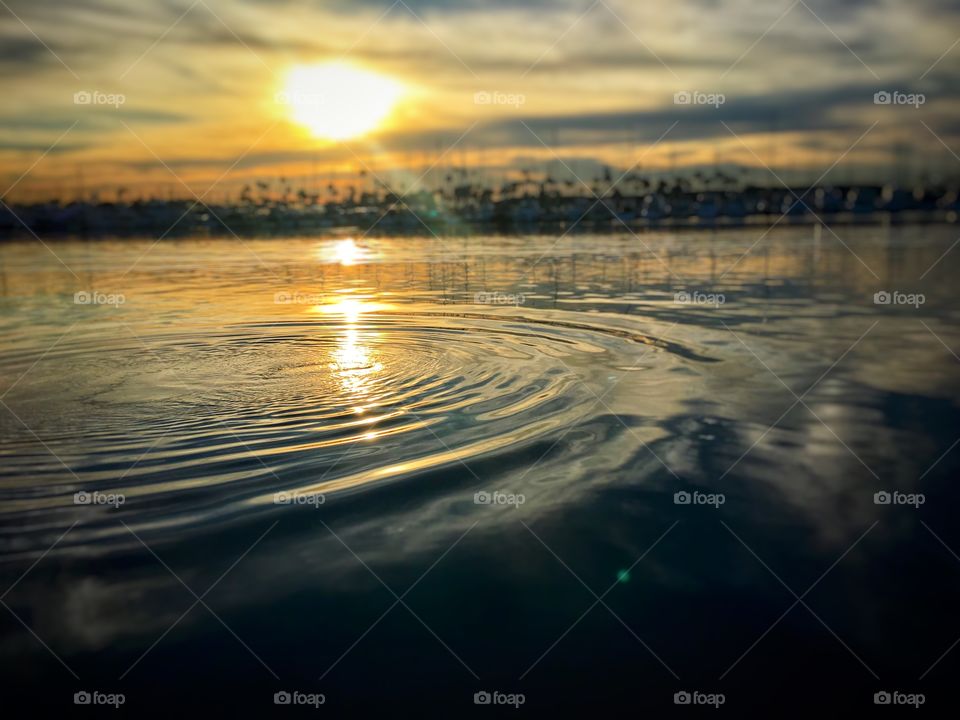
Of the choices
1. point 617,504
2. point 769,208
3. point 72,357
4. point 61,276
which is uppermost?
point 769,208

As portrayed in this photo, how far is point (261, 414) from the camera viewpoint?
8.68 metres

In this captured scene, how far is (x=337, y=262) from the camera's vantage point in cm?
3841

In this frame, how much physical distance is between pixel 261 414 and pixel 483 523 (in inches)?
147

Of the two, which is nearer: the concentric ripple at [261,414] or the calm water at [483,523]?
the calm water at [483,523]

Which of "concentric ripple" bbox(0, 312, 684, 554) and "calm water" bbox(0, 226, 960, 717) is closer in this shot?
"calm water" bbox(0, 226, 960, 717)

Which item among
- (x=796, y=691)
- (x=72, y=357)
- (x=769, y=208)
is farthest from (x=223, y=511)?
(x=769, y=208)

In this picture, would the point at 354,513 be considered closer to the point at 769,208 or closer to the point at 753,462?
the point at 753,462

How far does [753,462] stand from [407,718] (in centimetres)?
448

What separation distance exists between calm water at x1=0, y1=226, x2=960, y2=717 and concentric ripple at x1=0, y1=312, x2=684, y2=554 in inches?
2.0

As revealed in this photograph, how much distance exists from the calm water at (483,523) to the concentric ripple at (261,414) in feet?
0.16

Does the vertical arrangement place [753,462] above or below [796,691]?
above

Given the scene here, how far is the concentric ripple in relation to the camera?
651 cm

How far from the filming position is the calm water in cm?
429

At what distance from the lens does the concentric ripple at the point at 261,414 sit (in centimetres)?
651
